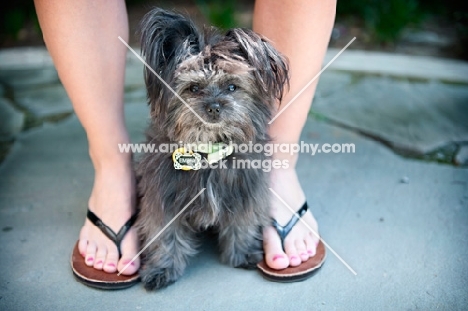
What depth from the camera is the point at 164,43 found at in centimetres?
163

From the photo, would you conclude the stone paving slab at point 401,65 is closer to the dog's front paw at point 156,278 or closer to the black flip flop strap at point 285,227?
the black flip flop strap at point 285,227

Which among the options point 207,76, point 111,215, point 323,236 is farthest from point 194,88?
point 323,236

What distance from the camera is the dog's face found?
5.20ft

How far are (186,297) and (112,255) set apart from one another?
34cm

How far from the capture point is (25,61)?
400cm

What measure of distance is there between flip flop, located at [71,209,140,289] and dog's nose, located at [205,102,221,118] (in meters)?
0.65

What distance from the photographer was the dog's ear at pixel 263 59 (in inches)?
62.3

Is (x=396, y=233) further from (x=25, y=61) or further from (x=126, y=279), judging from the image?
(x=25, y=61)

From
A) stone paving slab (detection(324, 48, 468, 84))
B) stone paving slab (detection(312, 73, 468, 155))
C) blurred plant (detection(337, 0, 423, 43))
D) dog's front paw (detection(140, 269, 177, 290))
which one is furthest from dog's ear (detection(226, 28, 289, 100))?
blurred plant (detection(337, 0, 423, 43))

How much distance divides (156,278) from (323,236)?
29.0 inches

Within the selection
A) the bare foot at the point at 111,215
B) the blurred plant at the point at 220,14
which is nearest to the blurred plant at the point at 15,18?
the blurred plant at the point at 220,14

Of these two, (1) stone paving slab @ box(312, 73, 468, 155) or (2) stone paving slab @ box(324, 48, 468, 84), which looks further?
(2) stone paving slab @ box(324, 48, 468, 84)

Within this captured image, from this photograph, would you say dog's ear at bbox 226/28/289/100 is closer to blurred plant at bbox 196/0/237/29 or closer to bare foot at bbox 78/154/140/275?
bare foot at bbox 78/154/140/275

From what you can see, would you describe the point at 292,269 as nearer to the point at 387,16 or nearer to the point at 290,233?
the point at 290,233
